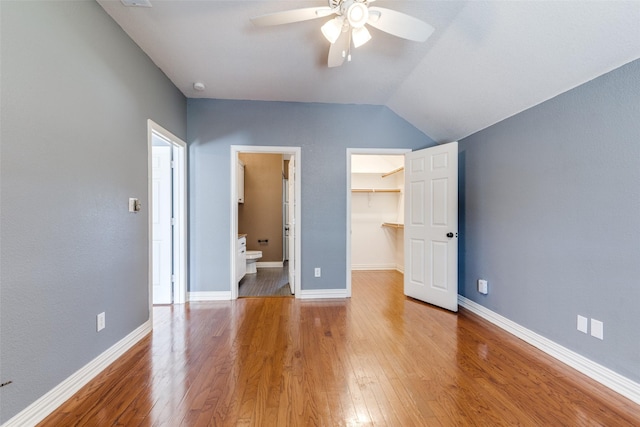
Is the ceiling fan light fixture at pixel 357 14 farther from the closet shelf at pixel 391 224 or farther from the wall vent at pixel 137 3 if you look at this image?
the closet shelf at pixel 391 224

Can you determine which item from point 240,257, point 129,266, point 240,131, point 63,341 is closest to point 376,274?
point 240,257

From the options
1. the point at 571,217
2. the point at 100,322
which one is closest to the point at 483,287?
the point at 571,217

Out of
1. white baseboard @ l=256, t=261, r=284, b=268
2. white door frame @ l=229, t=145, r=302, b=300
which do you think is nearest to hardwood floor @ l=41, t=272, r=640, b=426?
white door frame @ l=229, t=145, r=302, b=300

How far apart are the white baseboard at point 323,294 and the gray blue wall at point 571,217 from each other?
66.0 inches

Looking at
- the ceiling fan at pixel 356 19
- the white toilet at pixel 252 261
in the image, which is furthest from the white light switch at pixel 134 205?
the white toilet at pixel 252 261

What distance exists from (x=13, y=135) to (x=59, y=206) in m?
0.44

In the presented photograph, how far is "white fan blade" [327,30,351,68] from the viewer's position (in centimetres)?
185

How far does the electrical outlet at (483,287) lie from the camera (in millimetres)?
2940

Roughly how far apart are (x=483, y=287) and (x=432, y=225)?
87cm

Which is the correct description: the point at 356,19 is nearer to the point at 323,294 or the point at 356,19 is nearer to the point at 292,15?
the point at 292,15

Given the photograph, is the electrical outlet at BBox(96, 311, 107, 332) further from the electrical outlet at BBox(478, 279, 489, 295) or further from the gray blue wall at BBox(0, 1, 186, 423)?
the electrical outlet at BBox(478, 279, 489, 295)

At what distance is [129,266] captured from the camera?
7.42 ft

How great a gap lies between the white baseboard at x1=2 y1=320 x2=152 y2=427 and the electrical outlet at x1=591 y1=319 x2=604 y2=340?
11.5ft

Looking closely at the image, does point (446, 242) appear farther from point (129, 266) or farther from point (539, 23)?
point (129, 266)
